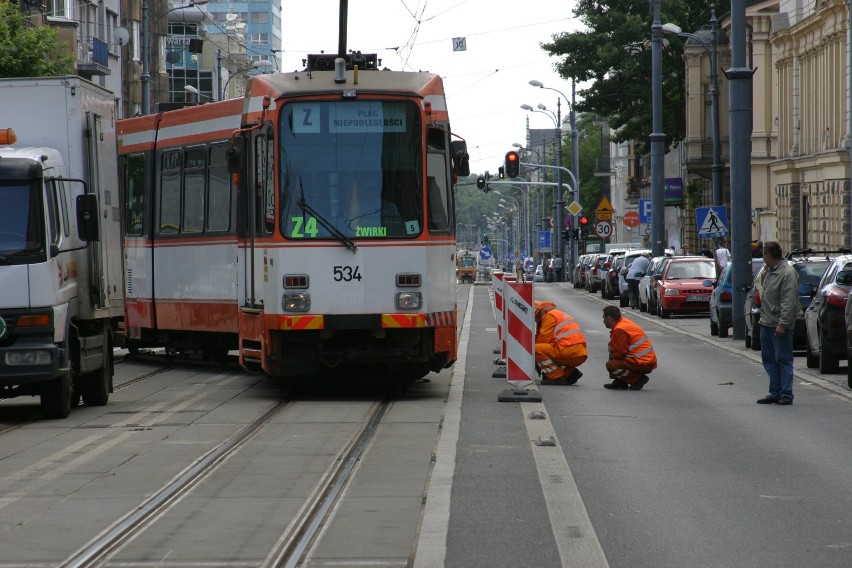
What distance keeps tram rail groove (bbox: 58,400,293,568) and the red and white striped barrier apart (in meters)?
3.57

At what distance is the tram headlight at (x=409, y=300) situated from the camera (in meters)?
16.4

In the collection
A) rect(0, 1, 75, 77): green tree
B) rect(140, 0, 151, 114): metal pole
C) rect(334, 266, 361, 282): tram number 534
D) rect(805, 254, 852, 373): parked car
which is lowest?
→ rect(805, 254, 852, 373): parked car

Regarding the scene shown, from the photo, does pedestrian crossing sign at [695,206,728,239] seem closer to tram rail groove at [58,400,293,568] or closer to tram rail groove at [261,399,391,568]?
tram rail groove at [261,399,391,568]

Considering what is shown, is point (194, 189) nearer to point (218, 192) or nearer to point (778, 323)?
point (218, 192)

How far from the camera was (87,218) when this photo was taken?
1514 cm

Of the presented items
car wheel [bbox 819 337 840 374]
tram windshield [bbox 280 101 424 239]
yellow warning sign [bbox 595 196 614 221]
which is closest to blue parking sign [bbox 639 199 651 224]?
yellow warning sign [bbox 595 196 614 221]

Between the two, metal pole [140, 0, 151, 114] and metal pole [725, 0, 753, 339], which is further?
metal pole [140, 0, 151, 114]

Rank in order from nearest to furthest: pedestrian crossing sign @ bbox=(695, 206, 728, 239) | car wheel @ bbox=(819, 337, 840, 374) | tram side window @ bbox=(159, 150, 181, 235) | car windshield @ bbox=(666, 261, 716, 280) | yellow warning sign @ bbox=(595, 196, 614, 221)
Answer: car wheel @ bbox=(819, 337, 840, 374), tram side window @ bbox=(159, 150, 181, 235), pedestrian crossing sign @ bbox=(695, 206, 728, 239), car windshield @ bbox=(666, 261, 716, 280), yellow warning sign @ bbox=(595, 196, 614, 221)

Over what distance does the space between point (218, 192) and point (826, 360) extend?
807cm

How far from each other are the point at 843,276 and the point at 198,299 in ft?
27.1

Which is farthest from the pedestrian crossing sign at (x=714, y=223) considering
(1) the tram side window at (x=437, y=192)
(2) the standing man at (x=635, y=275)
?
(1) the tram side window at (x=437, y=192)

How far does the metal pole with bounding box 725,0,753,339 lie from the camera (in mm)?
28375

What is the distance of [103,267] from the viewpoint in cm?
1681

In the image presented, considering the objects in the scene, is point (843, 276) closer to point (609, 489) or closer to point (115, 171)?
point (115, 171)
